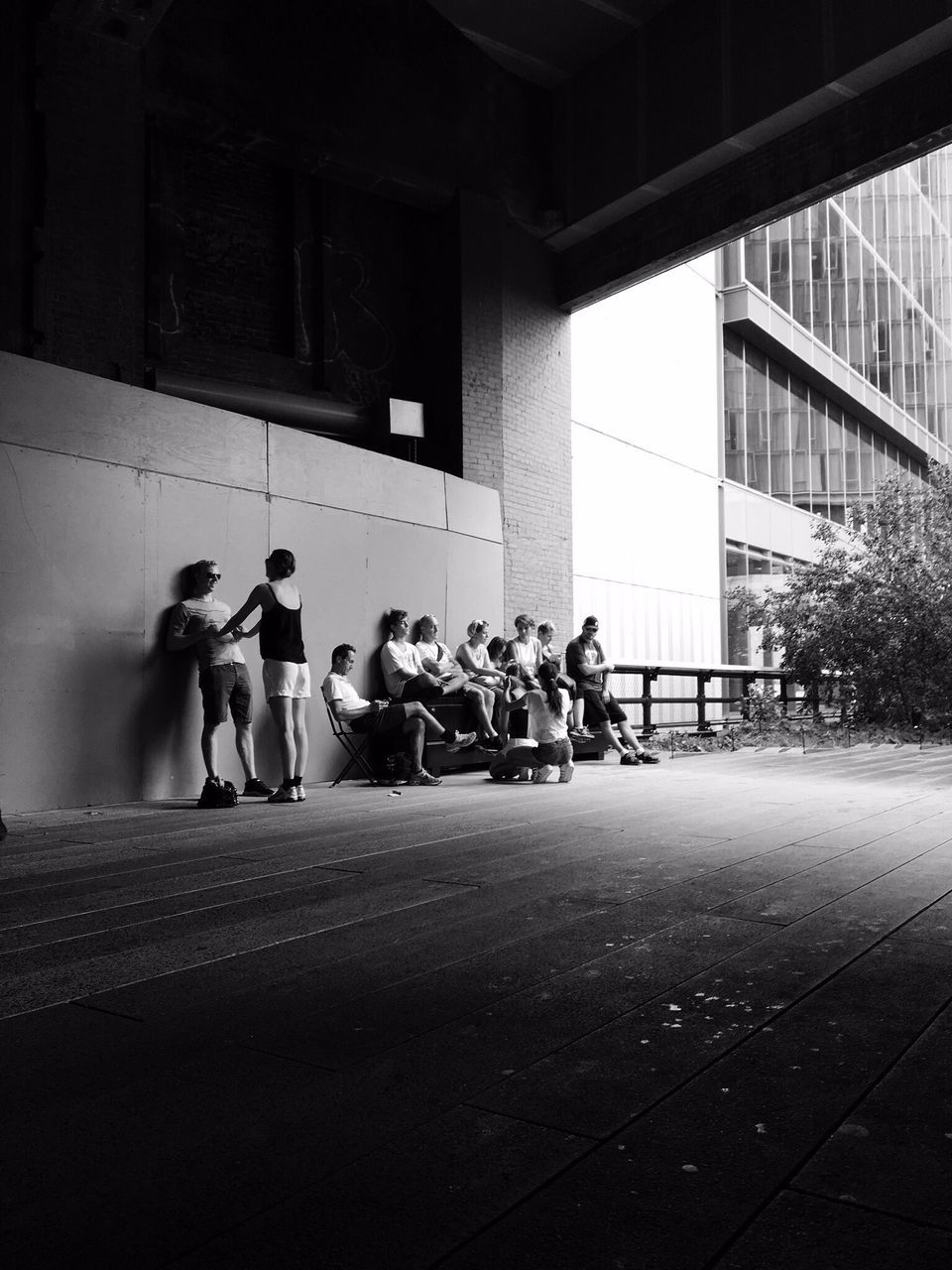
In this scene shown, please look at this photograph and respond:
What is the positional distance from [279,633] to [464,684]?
279 centimetres

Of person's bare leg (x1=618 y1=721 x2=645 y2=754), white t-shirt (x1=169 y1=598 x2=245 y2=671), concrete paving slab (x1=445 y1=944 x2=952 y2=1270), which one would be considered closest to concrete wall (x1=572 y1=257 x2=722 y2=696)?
person's bare leg (x1=618 y1=721 x2=645 y2=754)

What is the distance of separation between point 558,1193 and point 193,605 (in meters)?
6.31

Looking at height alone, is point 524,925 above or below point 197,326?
below

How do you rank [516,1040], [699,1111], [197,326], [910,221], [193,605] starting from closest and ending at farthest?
[699,1111] → [516,1040] → [193,605] → [197,326] → [910,221]

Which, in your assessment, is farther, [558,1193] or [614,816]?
[614,816]

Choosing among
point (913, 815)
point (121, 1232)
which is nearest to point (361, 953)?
point (121, 1232)

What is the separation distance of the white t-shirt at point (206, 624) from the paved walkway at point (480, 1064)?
284 centimetres

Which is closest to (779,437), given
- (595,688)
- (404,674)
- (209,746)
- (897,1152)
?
(595,688)

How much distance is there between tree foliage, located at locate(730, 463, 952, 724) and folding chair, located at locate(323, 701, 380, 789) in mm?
7709

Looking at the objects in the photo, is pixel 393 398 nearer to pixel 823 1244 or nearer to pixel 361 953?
pixel 361 953

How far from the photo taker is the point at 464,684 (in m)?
9.62

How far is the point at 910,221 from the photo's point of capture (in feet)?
95.5

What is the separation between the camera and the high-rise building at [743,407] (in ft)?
50.9

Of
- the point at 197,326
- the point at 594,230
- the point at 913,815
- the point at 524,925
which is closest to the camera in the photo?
the point at 524,925
